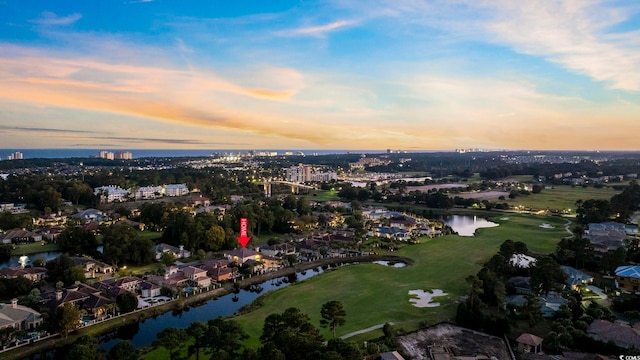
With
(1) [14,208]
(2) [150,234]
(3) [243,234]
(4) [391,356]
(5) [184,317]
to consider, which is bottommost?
(5) [184,317]

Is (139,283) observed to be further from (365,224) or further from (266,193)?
(266,193)

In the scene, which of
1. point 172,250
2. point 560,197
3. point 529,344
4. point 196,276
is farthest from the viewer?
point 560,197

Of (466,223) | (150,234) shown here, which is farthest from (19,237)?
(466,223)

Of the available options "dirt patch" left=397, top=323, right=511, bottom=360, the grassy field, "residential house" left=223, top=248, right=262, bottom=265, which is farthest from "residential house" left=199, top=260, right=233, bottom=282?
"dirt patch" left=397, top=323, right=511, bottom=360

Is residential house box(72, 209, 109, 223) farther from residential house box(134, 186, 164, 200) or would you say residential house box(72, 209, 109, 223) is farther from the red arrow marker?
the red arrow marker

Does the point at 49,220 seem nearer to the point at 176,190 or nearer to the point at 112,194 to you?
the point at 112,194

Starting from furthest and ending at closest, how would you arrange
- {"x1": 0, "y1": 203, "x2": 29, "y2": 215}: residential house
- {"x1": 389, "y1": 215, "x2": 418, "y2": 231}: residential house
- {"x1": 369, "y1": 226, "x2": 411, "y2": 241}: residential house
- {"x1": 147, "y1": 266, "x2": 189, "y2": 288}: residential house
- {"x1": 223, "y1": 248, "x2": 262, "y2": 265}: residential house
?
{"x1": 0, "y1": 203, "x2": 29, "y2": 215}: residential house
{"x1": 389, "y1": 215, "x2": 418, "y2": 231}: residential house
{"x1": 369, "y1": 226, "x2": 411, "y2": 241}: residential house
{"x1": 223, "y1": 248, "x2": 262, "y2": 265}: residential house
{"x1": 147, "y1": 266, "x2": 189, "y2": 288}: residential house

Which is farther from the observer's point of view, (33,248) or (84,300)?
(33,248)
